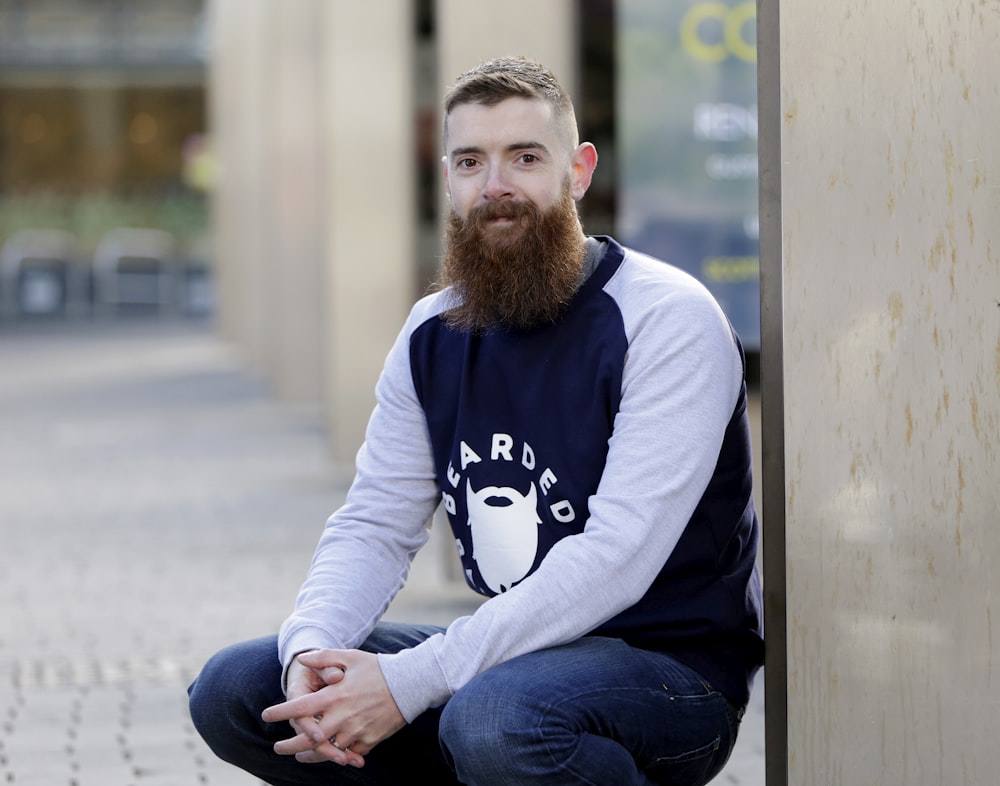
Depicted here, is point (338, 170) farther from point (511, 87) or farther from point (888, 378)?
point (888, 378)

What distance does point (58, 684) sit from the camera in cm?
554

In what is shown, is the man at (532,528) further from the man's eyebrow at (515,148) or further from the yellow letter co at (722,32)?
the yellow letter co at (722,32)

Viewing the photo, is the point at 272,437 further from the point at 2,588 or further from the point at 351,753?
the point at 351,753

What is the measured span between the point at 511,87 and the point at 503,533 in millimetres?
790

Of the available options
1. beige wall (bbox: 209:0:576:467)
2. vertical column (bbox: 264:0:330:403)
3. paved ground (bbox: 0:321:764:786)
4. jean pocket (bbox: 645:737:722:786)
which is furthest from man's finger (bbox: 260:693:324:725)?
vertical column (bbox: 264:0:330:403)

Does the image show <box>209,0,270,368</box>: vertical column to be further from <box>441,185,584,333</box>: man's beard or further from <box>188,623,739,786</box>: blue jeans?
<box>188,623,739,786</box>: blue jeans

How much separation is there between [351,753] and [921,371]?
113cm

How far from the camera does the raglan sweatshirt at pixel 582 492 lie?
9.89ft

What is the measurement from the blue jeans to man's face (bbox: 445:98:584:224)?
0.80m

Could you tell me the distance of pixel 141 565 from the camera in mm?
7875

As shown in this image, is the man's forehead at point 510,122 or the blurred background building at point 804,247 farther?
the man's forehead at point 510,122

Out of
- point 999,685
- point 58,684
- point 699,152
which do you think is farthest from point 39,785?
point 699,152

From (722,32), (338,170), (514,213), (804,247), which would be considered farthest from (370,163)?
(804,247)

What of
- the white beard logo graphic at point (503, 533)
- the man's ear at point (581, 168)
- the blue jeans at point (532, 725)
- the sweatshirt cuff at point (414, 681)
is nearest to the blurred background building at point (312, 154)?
the man's ear at point (581, 168)
